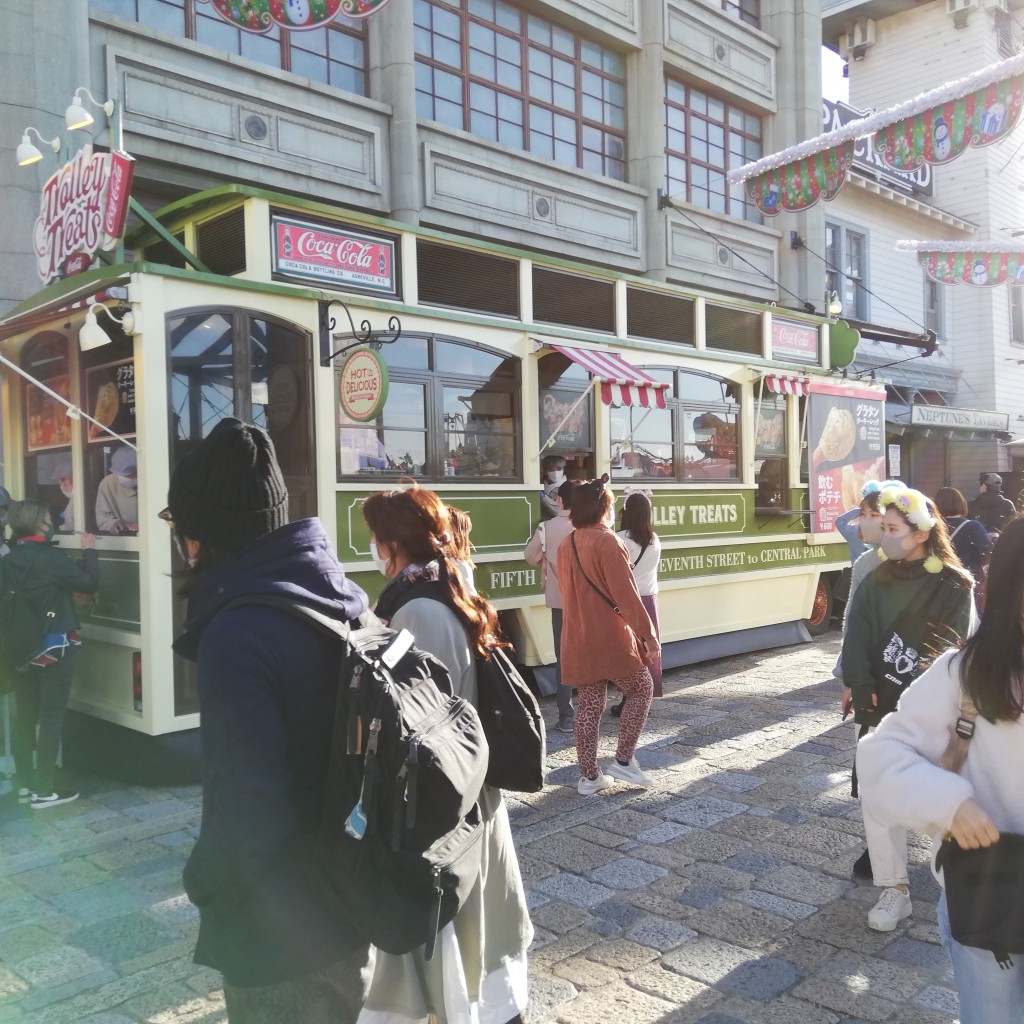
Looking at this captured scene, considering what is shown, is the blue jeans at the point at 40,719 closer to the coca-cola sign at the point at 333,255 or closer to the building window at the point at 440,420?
the building window at the point at 440,420

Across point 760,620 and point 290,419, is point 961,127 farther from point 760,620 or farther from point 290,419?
point 290,419

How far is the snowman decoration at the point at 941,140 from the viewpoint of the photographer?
7336 mm

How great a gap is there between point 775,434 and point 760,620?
194cm

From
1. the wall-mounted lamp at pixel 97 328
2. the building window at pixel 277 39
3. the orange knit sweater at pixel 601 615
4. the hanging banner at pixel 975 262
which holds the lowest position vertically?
the orange knit sweater at pixel 601 615

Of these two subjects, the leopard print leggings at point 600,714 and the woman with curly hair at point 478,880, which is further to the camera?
the leopard print leggings at point 600,714

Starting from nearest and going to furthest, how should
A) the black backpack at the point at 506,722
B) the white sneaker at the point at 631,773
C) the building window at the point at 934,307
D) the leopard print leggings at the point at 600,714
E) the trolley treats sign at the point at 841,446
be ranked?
the black backpack at the point at 506,722 < the leopard print leggings at the point at 600,714 < the white sneaker at the point at 631,773 < the trolley treats sign at the point at 841,446 < the building window at the point at 934,307

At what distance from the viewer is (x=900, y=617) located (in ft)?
12.7

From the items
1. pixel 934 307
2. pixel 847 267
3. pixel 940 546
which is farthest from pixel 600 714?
pixel 934 307

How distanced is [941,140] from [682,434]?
3.13 meters

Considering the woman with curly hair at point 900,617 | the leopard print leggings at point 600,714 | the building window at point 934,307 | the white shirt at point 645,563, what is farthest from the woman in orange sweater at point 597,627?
the building window at point 934,307

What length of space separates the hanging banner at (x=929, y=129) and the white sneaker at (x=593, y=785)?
533 cm

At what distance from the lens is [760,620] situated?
972cm

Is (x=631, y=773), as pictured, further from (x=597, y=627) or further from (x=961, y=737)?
(x=961, y=737)

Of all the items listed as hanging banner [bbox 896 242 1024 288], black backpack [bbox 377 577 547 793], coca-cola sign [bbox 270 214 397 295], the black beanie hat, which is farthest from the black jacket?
hanging banner [bbox 896 242 1024 288]
